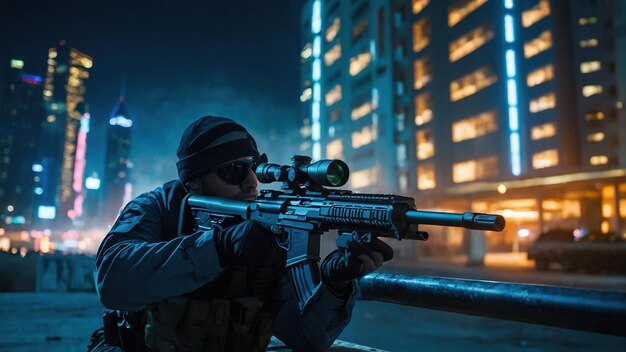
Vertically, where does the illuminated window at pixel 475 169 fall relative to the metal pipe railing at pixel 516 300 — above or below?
above

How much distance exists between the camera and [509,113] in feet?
105

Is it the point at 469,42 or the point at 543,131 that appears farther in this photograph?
the point at 469,42

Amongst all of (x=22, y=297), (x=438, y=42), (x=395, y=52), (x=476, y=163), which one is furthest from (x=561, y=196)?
(x=22, y=297)

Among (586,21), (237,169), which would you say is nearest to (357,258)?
(237,169)

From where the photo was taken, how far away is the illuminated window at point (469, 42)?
113 feet

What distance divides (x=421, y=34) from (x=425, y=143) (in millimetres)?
10726

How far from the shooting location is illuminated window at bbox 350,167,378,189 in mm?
47869

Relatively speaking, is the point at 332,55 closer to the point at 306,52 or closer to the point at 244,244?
the point at 306,52

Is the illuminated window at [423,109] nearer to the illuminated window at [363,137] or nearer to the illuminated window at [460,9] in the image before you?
the illuminated window at [460,9]

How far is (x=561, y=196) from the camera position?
103 ft

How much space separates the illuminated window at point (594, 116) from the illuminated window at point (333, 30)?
34943 mm

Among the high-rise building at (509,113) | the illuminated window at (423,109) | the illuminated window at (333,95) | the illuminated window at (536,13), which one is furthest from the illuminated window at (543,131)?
the illuminated window at (333,95)

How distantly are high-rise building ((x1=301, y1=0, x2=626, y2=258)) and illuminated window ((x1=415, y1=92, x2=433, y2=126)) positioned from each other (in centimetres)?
10

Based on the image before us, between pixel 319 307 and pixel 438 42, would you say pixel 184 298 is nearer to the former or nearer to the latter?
pixel 319 307
